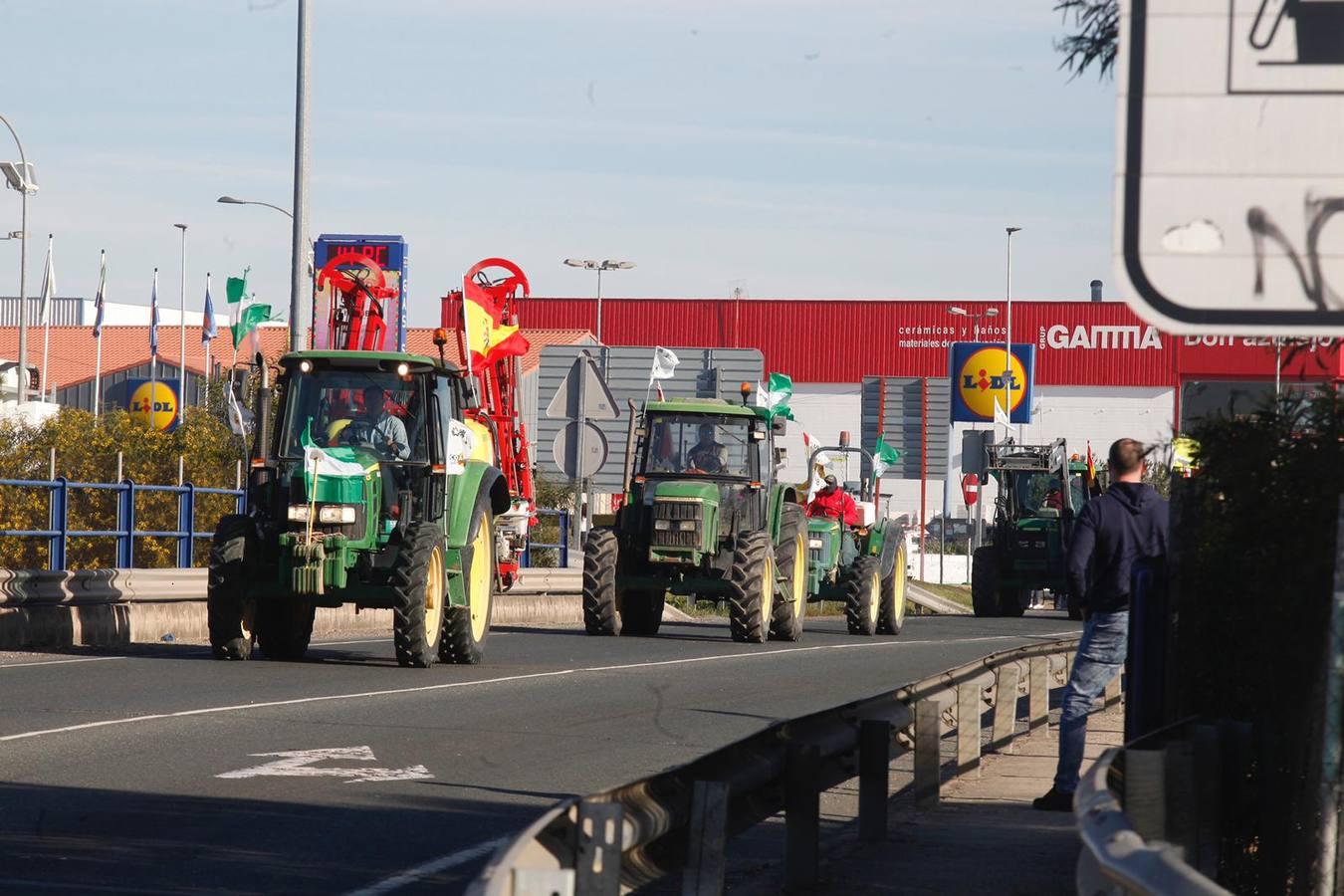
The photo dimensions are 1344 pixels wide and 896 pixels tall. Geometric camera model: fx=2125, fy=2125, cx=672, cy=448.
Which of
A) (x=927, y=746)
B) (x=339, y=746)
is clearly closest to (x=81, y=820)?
(x=339, y=746)

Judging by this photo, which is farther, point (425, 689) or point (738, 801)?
point (425, 689)

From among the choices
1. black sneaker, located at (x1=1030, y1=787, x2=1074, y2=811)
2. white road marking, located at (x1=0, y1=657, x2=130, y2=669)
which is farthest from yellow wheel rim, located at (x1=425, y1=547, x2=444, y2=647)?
black sneaker, located at (x1=1030, y1=787, x2=1074, y2=811)

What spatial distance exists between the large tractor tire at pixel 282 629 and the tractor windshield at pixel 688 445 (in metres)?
5.75

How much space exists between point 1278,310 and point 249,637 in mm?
14903

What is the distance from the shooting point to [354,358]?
1700 cm

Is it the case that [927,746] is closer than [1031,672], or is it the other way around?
[927,746]

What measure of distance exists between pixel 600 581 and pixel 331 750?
11.5 metres

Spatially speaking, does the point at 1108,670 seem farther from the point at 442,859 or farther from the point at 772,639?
the point at 772,639

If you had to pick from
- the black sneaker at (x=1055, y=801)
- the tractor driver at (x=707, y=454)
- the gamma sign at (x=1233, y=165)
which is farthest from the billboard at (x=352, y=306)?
the gamma sign at (x=1233, y=165)

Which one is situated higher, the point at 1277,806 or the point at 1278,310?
the point at 1278,310

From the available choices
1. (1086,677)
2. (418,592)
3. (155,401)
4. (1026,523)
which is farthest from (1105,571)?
(155,401)

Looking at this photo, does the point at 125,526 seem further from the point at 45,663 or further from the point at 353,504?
the point at 353,504

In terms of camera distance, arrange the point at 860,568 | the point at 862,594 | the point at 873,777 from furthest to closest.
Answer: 1. the point at 860,568
2. the point at 862,594
3. the point at 873,777

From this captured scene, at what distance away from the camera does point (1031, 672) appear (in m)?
14.2
